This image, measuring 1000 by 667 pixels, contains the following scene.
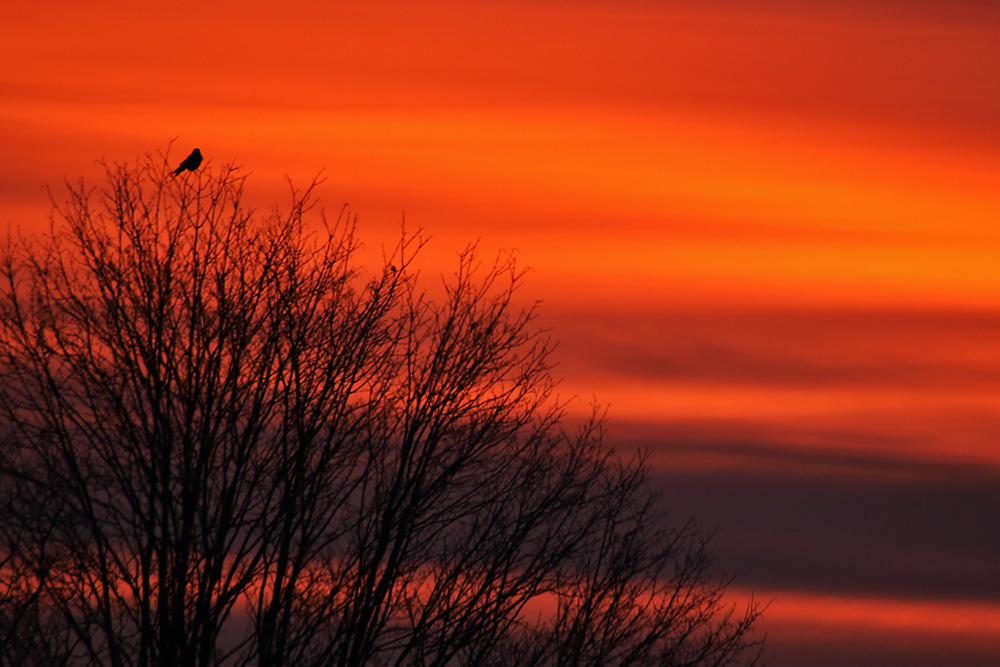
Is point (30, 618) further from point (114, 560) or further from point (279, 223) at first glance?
point (279, 223)

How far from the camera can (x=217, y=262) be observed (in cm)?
1433

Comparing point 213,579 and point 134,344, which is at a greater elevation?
point 134,344

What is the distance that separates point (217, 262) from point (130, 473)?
2.31m

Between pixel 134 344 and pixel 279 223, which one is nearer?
pixel 134 344

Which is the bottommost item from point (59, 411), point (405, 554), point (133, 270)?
point (405, 554)

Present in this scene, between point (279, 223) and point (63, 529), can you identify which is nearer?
point (63, 529)

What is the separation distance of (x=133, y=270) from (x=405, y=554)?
394 cm

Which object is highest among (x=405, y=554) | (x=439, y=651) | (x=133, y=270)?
(x=133, y=270)

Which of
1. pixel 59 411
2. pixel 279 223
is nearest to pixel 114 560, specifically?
pixel 59 411

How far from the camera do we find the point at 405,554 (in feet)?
47.4

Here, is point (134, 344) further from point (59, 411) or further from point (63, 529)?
point (63, 529)

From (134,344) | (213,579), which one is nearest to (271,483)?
(213,579)

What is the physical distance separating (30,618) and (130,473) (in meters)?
1.84

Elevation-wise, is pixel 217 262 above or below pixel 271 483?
above
